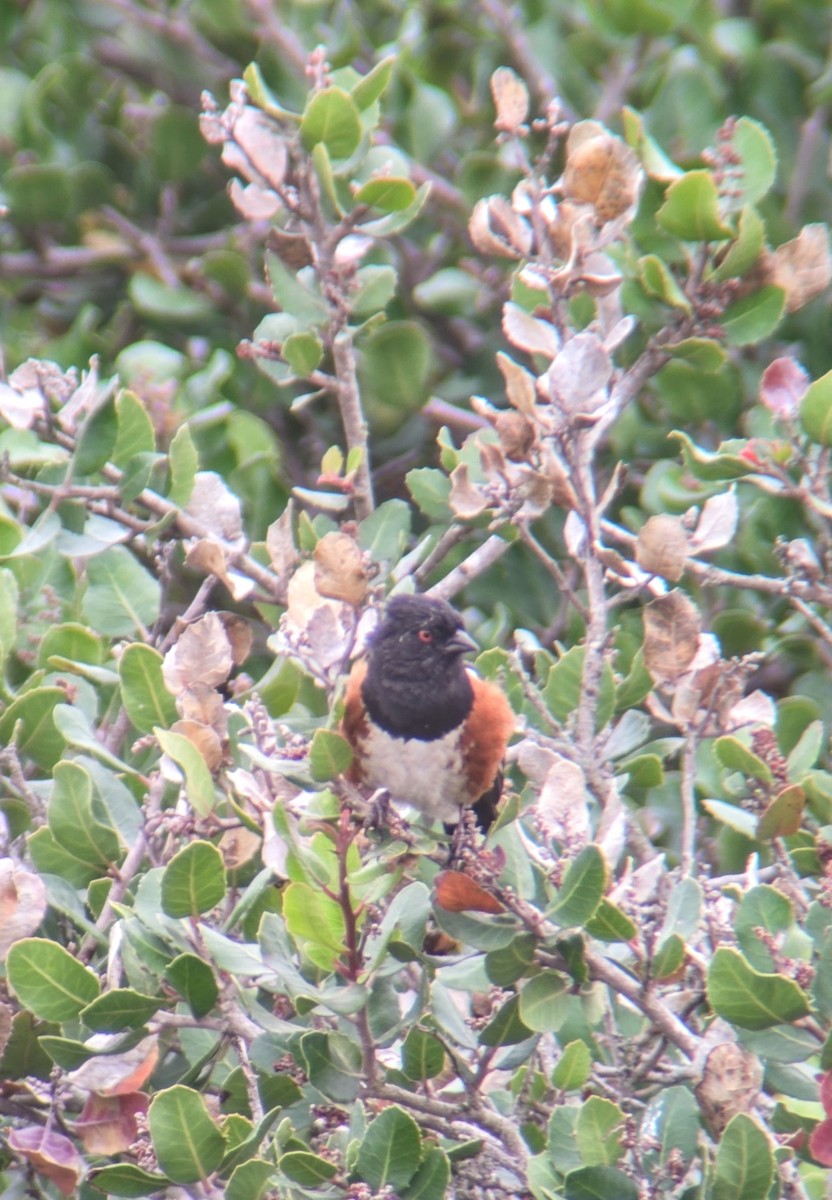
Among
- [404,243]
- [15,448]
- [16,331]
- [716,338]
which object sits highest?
[716,338]

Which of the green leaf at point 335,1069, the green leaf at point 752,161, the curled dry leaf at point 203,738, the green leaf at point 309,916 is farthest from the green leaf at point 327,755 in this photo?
the green leaf at point 752,161

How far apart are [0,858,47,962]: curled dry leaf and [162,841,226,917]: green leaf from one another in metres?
0.19

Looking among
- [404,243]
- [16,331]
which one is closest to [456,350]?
[404,243]

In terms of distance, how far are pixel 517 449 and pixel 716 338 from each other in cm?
69

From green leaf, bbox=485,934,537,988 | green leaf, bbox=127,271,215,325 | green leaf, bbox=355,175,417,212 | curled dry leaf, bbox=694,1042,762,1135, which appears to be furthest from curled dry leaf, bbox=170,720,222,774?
green leaf, bbox=127,271,215,325

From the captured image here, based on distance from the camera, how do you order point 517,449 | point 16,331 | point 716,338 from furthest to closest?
point 16,331
point 716,338
point 517,449

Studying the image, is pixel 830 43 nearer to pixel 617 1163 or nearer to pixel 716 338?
pixel 716 338

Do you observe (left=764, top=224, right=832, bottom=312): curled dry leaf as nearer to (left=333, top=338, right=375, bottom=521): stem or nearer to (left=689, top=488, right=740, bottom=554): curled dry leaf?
(left=689, top=488, right=740, bottom=554): curled dry leaf

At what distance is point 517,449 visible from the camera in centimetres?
259

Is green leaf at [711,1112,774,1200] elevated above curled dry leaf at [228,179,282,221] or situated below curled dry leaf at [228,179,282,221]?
below

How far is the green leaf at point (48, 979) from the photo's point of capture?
86.7 inches

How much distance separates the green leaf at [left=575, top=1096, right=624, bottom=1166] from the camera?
2.03 meters

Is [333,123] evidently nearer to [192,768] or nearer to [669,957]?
[192,768]

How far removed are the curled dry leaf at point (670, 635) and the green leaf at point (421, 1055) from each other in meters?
0.71
